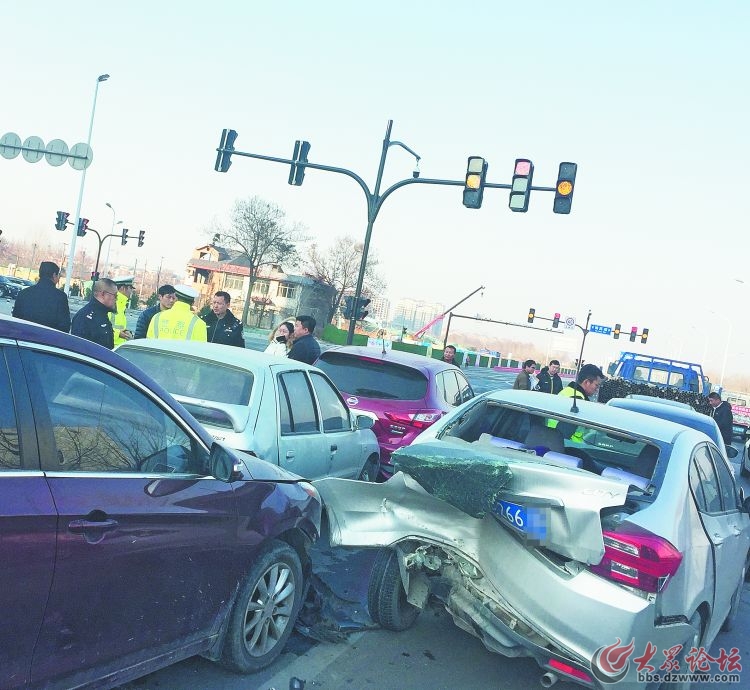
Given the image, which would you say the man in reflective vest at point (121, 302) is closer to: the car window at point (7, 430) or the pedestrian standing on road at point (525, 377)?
the pedestrian standing on road at point (525, 377)

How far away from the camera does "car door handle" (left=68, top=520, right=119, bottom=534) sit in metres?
2.88

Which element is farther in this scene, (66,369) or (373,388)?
(373,388)

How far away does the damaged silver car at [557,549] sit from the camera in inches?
150

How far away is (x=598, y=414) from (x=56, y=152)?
22284 millimetres

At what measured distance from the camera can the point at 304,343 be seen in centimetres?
1009

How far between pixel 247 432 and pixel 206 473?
6.33ft

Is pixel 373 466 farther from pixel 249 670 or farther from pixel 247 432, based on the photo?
pixel 249 670

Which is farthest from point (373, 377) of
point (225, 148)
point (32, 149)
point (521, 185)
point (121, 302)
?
point (32, 149)

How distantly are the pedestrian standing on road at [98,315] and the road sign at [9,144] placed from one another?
1787cm

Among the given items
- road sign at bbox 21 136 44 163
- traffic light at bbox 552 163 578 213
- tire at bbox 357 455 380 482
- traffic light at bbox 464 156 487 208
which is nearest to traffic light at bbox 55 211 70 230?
road sign at bbox 21 136 44 163

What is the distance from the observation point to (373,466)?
27.3 ft

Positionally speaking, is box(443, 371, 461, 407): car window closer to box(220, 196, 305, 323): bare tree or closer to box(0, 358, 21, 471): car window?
box(0, 358, 21, 471): car window

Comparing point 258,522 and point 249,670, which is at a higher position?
point 258,522

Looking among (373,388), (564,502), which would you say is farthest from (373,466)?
(564,502)
